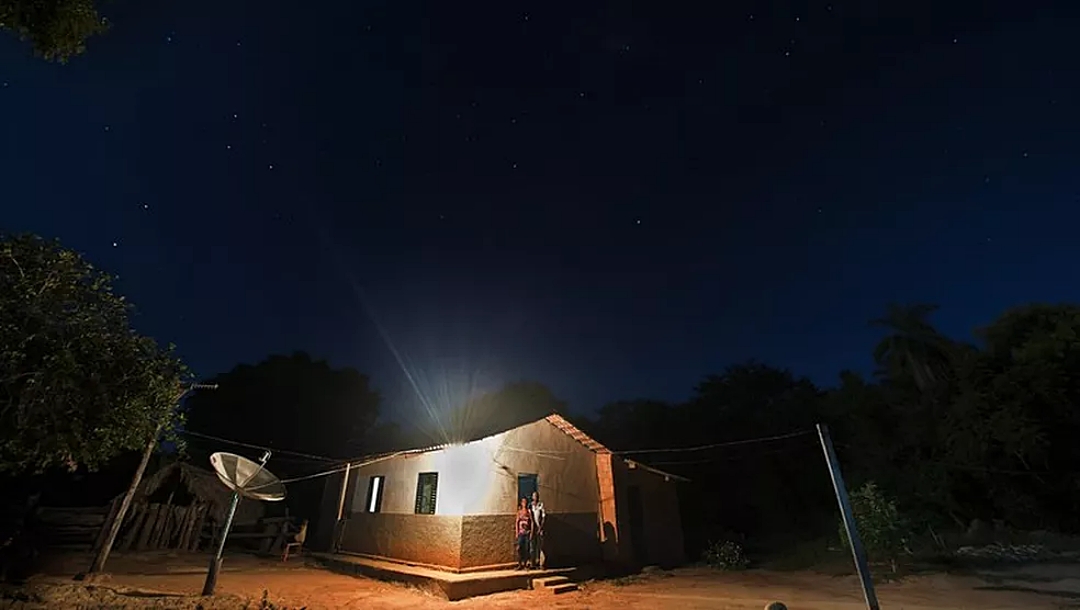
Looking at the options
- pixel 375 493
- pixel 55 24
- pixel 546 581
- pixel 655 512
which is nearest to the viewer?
pixel 55 24

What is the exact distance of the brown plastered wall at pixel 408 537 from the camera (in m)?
13.6

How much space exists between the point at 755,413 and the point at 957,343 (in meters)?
13.8

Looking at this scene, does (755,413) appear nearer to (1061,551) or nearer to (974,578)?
(1061,551)

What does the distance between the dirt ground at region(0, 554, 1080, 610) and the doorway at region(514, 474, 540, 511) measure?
330cm

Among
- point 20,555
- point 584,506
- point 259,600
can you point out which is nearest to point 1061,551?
point 584,506

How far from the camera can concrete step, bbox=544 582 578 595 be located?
13.2 metres

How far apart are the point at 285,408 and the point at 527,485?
26428 millimetres

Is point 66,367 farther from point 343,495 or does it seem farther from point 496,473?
point 343,495

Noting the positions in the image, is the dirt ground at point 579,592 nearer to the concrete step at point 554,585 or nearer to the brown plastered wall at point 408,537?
the concrete step at point 554,585

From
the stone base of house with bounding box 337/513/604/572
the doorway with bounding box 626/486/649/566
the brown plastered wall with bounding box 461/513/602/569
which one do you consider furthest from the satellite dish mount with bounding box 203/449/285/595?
the doorway with bounding box 626/486/649/566

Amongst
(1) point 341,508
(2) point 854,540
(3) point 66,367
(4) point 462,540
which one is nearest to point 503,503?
(4) point 462,540

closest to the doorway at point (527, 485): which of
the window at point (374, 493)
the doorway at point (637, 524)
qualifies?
the doorway at point (637, 524)

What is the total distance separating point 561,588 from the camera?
1332 cm

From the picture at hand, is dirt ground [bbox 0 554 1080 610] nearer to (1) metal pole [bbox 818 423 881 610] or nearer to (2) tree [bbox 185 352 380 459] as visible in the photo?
(1) metal pole [bbox 818 423 881 610]
